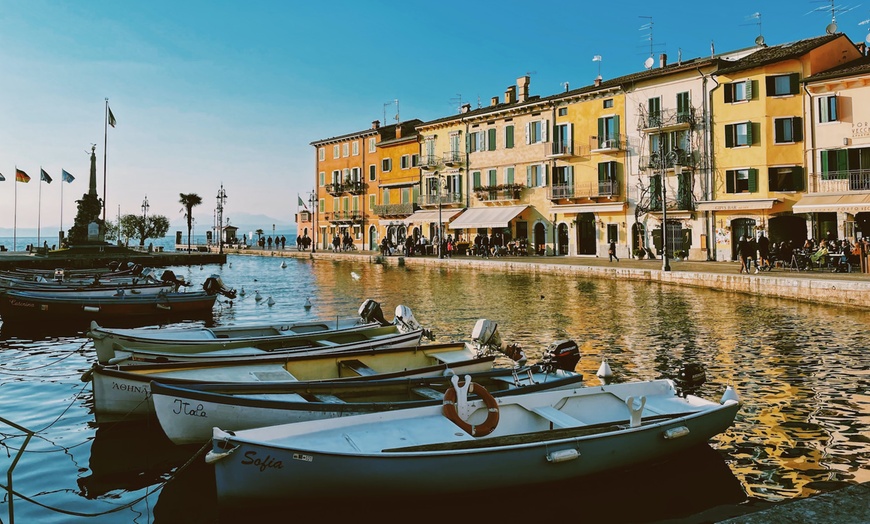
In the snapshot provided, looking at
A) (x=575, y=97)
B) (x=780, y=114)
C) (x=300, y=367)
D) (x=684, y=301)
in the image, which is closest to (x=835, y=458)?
(x=300, y=367)

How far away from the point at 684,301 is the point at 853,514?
19230 mm

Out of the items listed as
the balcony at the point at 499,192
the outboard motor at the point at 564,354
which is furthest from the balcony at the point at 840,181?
the outboard motor at the point at 564,354

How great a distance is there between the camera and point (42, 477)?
25.0 ft

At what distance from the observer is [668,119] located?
3934 cm

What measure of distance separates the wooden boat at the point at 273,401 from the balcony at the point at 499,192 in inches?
1620

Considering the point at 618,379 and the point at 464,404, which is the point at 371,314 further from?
the point at 464,404

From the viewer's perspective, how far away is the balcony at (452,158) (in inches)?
2132

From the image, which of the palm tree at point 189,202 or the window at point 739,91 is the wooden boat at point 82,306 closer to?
the window at point 739,91

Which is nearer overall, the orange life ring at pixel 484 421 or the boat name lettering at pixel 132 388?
the orange life ring at pixel 484 421

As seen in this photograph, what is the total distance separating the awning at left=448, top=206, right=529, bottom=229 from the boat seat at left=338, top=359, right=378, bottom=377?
125ft

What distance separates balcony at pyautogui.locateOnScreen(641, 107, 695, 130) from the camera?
3822cm

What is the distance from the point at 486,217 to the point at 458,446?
4396 cm

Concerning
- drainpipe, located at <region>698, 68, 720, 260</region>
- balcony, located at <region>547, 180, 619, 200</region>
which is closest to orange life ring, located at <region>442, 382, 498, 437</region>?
A: drainpipe, located at <region>698, 68, 720, 260</region>

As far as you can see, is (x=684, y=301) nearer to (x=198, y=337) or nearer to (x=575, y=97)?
(x=198, y=337)
